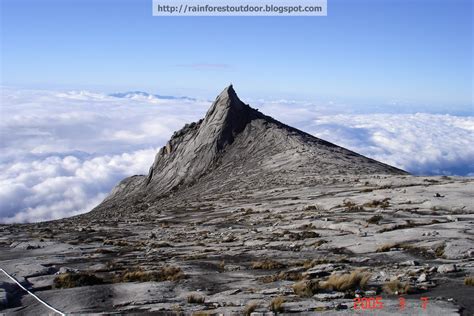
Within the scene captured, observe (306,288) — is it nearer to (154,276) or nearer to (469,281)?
(469,281)

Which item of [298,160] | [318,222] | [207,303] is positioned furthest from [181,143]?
[207,303]

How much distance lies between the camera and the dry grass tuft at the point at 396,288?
15019 millimetres

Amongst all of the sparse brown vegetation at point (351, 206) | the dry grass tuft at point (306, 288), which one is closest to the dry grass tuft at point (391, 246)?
the dry grass tuft at point (306, 288)

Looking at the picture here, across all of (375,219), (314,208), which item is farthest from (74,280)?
(314,208)

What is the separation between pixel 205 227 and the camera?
35.6m

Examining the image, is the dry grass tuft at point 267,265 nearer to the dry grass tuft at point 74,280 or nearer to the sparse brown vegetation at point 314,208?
the dry grass tuft at point 74,280

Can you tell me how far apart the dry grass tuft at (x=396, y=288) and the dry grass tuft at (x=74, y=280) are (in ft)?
38.6

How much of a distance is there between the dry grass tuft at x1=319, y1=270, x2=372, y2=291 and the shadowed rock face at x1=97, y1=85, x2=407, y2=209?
40563 mm

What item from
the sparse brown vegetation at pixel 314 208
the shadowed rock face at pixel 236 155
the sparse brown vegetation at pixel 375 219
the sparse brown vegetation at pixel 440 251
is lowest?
the sparse brown vegetation at pixel 440 251

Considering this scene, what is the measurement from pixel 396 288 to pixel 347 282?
5.46 feet

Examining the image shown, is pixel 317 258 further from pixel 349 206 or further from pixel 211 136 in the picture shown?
pixel 211 136

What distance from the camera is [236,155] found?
77875 mm

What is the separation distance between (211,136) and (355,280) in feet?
225

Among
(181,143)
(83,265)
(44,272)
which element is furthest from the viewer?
(181,143)
